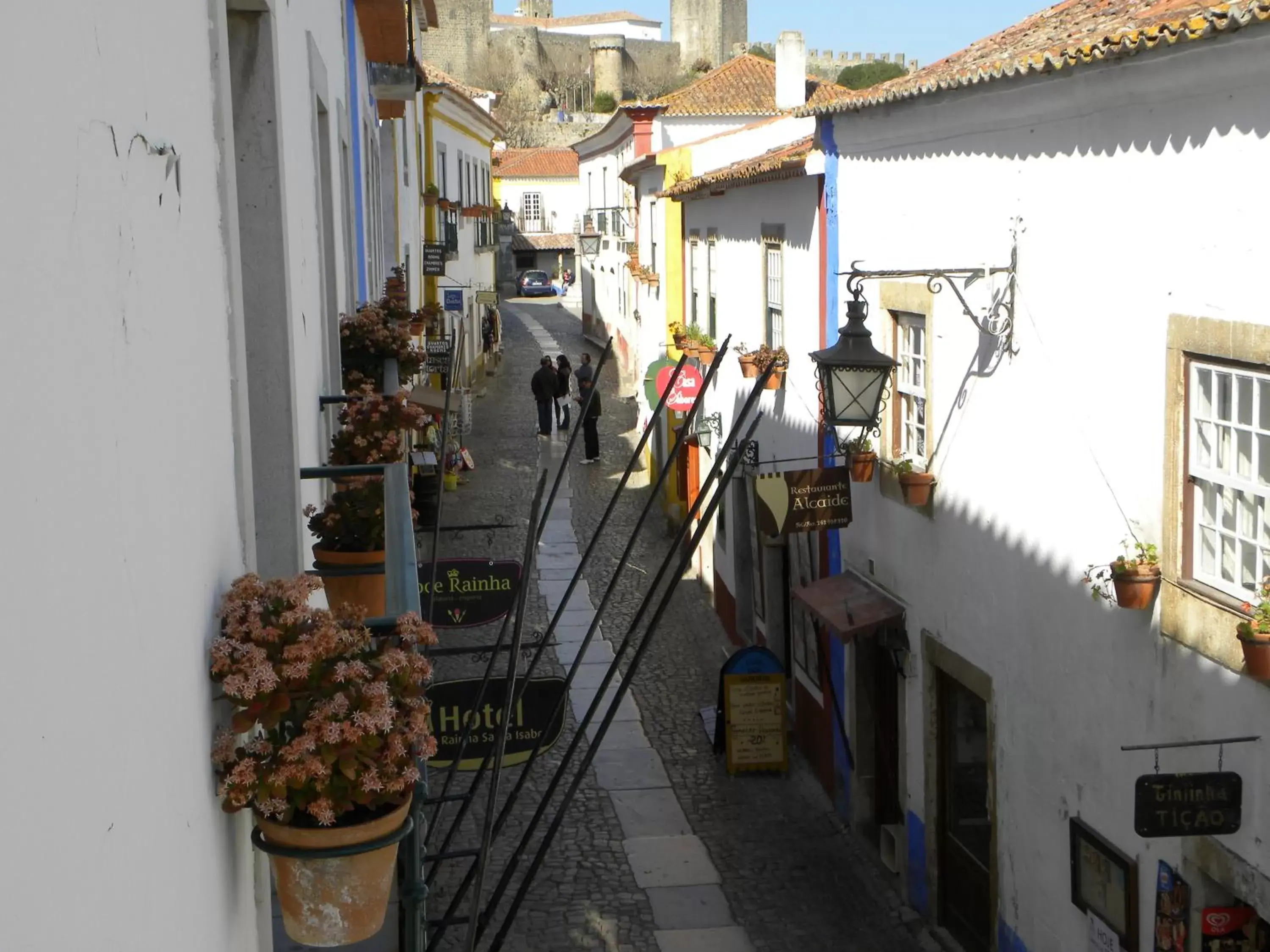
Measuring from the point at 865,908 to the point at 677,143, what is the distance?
21498mm

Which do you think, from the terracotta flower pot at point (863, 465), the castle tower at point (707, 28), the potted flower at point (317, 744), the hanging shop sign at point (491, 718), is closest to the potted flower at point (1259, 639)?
the hanging shop sign at point (491, 718)

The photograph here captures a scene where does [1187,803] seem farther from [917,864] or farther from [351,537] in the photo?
[917,864]

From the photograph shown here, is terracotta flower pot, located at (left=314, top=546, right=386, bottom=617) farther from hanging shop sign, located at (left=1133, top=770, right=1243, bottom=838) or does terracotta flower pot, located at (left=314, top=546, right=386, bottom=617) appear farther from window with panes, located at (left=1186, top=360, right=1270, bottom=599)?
window with panes, located at (left=1186, top=360, right=1270, bottom=599)

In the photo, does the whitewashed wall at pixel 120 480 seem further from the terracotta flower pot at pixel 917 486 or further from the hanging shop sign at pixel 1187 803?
the terracotta flower pot at pixel 917 486

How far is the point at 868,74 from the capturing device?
73.5 m

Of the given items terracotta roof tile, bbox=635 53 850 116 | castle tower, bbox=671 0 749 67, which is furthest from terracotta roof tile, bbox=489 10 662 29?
terracotta roof tile, bbox=635 53 850 116

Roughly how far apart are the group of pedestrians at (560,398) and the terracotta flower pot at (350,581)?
1989cm

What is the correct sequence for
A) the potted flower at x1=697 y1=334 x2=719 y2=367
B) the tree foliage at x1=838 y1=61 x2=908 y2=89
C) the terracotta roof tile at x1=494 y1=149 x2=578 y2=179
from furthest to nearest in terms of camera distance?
the tree foliage at x1=838 y1=61 x2=908 y2=89
the terracotta roof tile at x1=494 y1=149 x2=578 y2=179
the potted flower at x1=697 y1=334 x2=719 y2=367

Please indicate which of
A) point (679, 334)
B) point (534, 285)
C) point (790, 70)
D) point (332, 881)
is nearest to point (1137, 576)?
point (332, 881)

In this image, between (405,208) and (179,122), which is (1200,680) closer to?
(179,122)

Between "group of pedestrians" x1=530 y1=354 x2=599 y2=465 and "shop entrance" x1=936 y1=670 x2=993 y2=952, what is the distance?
15.5 m

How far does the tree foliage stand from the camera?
6925cm

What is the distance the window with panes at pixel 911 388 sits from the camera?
34.7 feet

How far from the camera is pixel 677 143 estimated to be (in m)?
30.0
